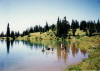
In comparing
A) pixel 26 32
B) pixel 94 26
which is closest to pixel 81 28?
pixel 94 26

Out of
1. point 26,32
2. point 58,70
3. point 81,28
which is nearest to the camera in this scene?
point 58,70

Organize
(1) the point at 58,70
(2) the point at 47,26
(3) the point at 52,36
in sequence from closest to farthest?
(1) the point at 58,70
(3) the point at 52,36
(2) the point at 47,26

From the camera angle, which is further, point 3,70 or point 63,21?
point 63,21

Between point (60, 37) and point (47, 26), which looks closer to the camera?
point (60, 37)

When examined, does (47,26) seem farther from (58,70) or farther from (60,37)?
(58,70)

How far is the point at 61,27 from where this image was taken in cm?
10619

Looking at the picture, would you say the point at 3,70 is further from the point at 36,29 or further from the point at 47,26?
the point at 36,29

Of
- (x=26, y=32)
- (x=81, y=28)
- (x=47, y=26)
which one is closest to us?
(x=81, y=28)

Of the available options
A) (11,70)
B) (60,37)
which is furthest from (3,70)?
(60,37)

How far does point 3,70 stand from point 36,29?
559 feet

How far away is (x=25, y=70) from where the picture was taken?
16.1m

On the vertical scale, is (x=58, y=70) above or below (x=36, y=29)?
below

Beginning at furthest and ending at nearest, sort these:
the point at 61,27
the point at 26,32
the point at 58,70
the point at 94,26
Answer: the point at 26,32 < the point at 94,26 < the point at 61,27 < the point at 58,70

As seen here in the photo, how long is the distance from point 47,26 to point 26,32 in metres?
44.9
